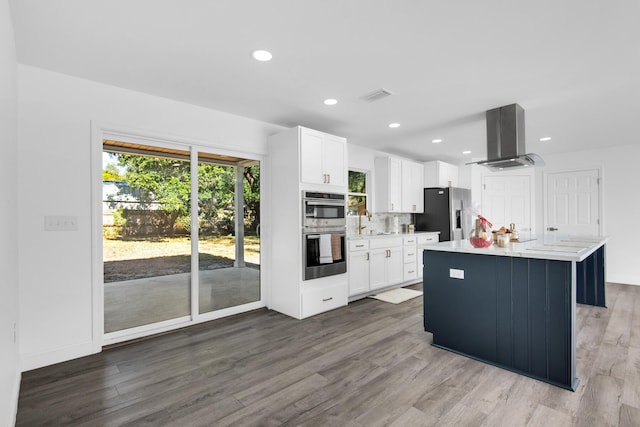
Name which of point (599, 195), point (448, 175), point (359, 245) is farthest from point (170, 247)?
point (599, 195)

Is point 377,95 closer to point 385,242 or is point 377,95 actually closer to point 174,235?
point 385,242

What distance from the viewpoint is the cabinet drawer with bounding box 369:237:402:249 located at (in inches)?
185

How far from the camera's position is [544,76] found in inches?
110

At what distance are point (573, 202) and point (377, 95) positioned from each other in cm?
507

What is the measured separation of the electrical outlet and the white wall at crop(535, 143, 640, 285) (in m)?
7.65

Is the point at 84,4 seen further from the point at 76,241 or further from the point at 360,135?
the point at 360,135

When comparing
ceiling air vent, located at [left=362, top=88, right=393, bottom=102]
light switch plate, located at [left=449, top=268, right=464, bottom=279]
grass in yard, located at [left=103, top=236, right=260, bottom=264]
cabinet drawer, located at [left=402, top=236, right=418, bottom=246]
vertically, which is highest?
ceiling air vent, located at [left=362, top=88, right=393, bottom=102]

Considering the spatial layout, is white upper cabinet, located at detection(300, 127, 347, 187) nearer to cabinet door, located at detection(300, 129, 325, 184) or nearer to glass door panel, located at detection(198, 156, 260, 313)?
cabinet door, located at detection(300, 129, 325, 184)

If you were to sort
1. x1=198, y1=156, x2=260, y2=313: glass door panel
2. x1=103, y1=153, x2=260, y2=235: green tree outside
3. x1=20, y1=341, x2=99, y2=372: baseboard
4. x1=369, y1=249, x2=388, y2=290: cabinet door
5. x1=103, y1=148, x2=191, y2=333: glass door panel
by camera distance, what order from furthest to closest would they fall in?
1. x1=369, y1=249, x2=388, y2=290: cabinet door
2. x1=198, y1=156, x2=260, y2=313: glass door panel
3. x1=103, y1=153, x2=260, y2=235: green tree outside
4. x1=103, y1=148, x2=191, y2=333: glass door panel
5. x1=20, y1=341, x2=99, y2=372: baseboard

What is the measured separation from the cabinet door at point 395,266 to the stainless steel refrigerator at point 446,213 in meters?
1.24

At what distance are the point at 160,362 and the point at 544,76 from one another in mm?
4037

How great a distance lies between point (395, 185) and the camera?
5602mm

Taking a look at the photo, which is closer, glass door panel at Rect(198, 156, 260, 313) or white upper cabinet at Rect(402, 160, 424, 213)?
glass door panel at Rect(198, 156, 260, 313)

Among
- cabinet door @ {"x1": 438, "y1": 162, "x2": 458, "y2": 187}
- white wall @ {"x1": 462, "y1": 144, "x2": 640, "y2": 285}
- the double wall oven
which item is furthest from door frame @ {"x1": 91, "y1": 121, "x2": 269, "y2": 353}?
white wall @ {"x1": 462, "y1": 144, "x2": 640, "y2": 285}
